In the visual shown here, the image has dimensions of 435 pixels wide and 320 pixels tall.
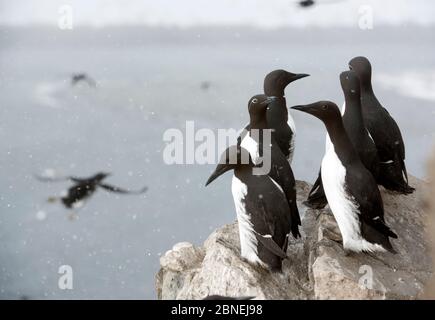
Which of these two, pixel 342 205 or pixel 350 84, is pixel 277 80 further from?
pixel 342 205

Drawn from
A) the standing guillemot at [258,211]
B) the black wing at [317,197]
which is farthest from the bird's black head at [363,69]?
the standing guillemot at [258,211]

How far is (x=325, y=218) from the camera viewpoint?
618 cm

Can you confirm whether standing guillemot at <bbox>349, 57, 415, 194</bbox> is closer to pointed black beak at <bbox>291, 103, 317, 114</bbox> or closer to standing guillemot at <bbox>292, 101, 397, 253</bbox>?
standing guillemot at <bbox>292, 101, 397, 253</bbox>

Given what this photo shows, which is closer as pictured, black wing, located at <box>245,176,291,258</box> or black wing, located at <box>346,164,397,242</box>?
black wing, located at <box>245,176,291,258</box>

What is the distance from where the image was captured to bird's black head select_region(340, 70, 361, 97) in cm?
616

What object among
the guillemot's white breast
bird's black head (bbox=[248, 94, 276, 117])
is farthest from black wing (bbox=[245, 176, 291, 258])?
bird's black head (bbox=[248, 94, 276, 117])

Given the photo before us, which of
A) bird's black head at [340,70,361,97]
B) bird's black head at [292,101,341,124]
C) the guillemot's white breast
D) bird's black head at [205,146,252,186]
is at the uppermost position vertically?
bird's black head at [340,70,361,97]

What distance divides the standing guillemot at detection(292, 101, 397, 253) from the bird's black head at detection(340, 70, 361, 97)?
57cm

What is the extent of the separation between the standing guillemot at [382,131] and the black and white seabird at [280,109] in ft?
1.52

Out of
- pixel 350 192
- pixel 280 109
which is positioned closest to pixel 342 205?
pixel 350 192

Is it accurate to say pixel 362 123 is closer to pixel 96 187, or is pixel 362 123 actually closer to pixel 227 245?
pixel 227 245

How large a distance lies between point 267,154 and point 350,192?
67cm

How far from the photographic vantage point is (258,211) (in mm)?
5469

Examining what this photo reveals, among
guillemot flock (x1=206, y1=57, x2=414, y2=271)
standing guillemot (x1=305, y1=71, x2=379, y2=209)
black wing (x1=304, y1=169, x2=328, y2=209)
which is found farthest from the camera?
black wing (x1=304, y1=169, x2=328, y2=209)
